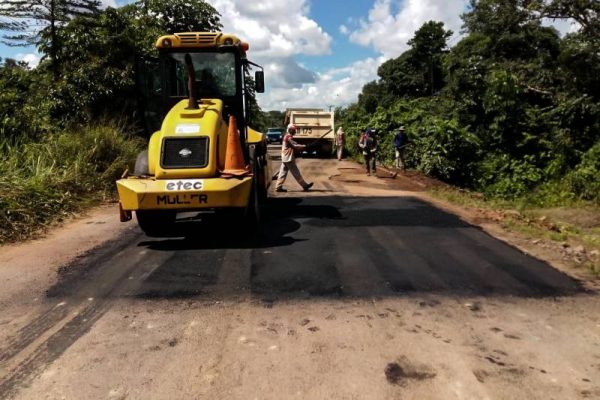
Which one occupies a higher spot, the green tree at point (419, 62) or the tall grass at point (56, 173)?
the green tree at point (419, 62)

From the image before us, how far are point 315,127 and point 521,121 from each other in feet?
34.9

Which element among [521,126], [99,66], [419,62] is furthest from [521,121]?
[419,62]

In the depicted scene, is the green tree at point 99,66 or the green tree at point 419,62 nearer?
the green tree at point 99,66

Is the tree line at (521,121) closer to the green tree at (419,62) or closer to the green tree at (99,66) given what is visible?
the green tree at (99,66)

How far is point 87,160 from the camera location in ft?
42.4

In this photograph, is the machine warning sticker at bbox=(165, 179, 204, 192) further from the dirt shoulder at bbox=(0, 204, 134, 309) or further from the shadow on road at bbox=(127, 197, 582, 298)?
the dirt shoulder at bbox=(0, 204, 134, 309)

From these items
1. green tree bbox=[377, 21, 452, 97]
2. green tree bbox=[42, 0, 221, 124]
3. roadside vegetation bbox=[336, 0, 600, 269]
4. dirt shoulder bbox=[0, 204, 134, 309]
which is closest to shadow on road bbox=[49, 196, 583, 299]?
dirt shoulder bbox=[0, 204, 134, 309]

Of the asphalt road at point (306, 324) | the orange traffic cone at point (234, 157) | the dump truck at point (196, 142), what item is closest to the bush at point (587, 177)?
the asphalt road at point (306, 324)

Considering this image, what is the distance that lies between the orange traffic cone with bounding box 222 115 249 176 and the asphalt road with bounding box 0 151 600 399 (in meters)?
1.02

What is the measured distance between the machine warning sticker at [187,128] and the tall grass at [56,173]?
3205 mm

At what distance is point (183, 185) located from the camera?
23.2 feet

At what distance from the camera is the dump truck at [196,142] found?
7.10 m

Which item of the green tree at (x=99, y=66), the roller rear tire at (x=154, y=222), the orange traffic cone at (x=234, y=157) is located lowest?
the roller rear tire at (x=154, y=222)

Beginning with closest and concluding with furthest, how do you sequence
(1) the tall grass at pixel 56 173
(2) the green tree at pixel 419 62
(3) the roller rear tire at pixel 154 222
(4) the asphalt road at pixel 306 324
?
(4) the asphalt road at pixel 306 324 → (3) the roller rear tire at pixel 154 222 → (1) the tall grass at pixel 56 173 → (2) the green tree at pixel 419 62
